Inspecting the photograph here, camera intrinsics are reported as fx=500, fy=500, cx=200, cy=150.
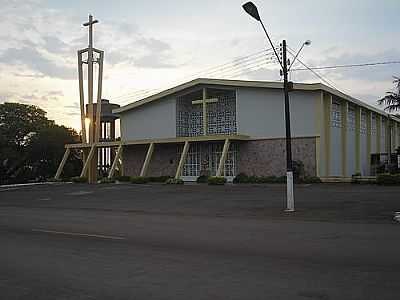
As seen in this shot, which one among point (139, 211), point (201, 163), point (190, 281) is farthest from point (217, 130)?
point (190, 281)

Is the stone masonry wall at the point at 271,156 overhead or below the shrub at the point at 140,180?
overhead

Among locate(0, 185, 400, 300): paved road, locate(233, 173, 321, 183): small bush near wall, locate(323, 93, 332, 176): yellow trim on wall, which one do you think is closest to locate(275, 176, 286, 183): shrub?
locate(233, 173, 321, 183): small bush near wall

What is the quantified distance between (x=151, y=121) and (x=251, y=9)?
25.2 meters

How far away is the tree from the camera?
163 ft

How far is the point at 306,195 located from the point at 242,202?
3.63 meters

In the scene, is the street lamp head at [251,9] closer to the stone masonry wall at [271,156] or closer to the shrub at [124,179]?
the stone masonry wall at [271,156]

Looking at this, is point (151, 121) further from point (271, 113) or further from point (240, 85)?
point (271, 113)

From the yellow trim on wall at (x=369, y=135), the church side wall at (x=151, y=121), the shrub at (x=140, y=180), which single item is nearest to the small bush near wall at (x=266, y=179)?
the shrub at (x=140, y=180)

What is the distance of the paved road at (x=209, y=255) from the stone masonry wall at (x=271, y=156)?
13.5 metres

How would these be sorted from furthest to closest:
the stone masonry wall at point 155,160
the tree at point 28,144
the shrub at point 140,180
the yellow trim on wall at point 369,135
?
1. the tree at point 28,144
2. the yellow trim on wall at point 369,135
3. the stone masonry wall at point 155,160
4. the shrub at point 140,180

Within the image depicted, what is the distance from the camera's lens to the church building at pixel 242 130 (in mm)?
33625

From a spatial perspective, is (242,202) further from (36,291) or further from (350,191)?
(36,291)

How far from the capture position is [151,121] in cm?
4106

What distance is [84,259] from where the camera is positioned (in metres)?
9.04
